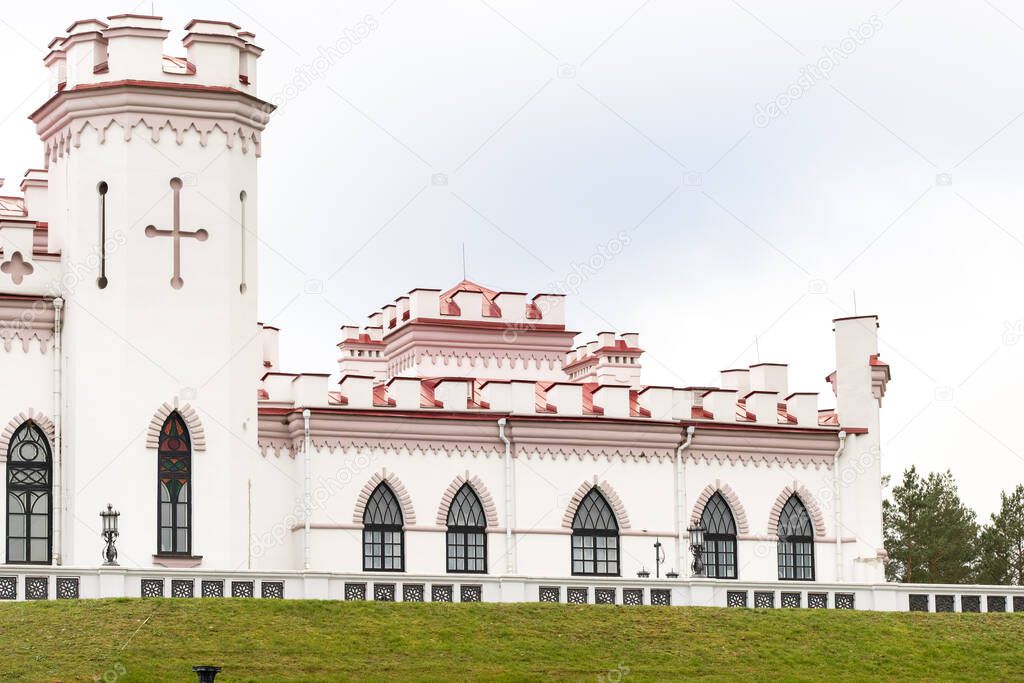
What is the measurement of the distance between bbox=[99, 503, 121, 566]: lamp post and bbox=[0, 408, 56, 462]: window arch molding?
11.0 ft

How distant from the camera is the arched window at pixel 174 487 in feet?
142

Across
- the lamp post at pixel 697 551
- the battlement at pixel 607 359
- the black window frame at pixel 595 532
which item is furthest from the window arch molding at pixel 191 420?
the battlement at pixel 607 359

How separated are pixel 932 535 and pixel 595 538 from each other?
32929 millimetres

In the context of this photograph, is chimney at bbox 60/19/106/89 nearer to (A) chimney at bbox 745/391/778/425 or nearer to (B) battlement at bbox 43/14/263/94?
(B) battlement at bbox 43/14/263/94

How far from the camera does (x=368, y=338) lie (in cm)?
5888

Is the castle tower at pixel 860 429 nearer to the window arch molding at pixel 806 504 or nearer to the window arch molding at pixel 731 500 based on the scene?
the window arch molding at pixel 806 504

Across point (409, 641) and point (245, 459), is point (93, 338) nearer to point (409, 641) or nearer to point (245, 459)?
point (245, 459)

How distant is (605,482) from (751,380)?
673 centimetres

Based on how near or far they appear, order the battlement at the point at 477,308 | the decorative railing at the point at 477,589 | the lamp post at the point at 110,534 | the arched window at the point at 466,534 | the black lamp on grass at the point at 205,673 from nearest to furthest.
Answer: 1. the black lamp on grass at the point at 205,673
2. the decorative railing at the point at 477,589
3. the lamp post at the point at 110,534
4. the arched window at the point at 466,534
5. the battlement at the point at 477,308

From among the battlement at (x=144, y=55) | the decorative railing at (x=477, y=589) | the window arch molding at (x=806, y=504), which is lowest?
the decorative railing at (x=477, y=589)

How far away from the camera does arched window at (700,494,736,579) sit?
4953 cm

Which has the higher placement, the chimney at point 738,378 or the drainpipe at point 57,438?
the chimney at point 738,378

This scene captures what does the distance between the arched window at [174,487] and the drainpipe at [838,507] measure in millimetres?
16001

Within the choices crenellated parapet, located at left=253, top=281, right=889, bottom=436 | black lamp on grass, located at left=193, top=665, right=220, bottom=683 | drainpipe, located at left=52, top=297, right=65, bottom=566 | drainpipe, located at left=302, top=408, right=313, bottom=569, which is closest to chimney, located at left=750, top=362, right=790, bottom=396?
crenellated parapet, located at left=253, top=281, right=889, bottom=436
